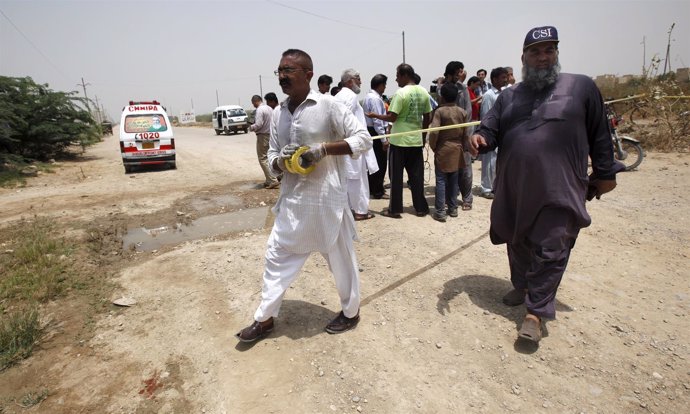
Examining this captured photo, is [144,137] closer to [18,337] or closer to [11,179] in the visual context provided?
[11,179]

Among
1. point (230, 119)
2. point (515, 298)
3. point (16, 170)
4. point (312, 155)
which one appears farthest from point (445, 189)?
point (230, 119)

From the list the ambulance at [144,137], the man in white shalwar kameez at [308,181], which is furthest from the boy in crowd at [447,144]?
the ambulance at [144,137]

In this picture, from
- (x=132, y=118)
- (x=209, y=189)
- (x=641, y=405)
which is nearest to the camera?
(x=641, y=405)

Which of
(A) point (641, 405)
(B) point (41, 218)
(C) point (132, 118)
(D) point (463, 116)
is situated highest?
(C) point (132, 118)

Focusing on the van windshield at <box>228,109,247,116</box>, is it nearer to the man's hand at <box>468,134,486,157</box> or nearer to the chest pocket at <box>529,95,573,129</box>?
the man's hand at <box>468,134,486,157</box>

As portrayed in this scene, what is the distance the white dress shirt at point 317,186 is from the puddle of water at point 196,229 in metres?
2.81

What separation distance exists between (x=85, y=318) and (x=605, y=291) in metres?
4.08

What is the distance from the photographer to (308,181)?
2.39 meters

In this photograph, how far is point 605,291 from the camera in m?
3.13

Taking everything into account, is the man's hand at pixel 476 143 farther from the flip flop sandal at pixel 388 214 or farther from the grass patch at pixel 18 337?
the grass patch at pixel 18 337

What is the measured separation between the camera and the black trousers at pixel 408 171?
4.98 metres

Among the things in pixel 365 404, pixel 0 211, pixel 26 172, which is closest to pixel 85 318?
pixel 365 404

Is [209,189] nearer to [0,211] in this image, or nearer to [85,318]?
[0,211]

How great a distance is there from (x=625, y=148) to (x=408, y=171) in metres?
6.12
